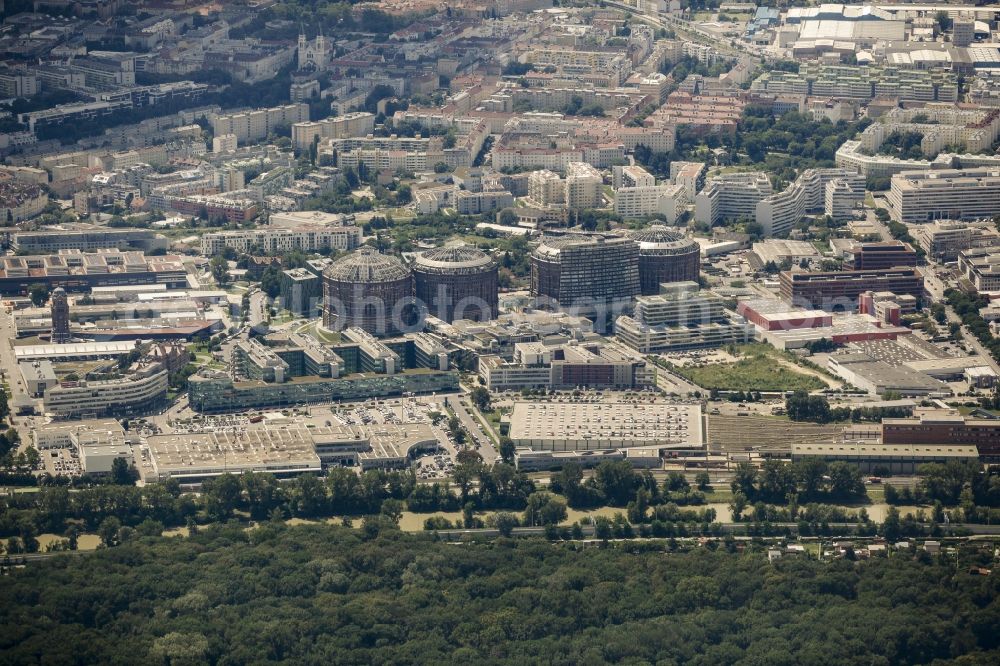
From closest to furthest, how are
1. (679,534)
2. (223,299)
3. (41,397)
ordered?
(679,534) → (41,397) → (223,299)

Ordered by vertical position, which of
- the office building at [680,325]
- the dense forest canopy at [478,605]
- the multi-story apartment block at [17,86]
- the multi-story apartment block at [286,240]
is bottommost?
the dense forest canopy at [478,605]

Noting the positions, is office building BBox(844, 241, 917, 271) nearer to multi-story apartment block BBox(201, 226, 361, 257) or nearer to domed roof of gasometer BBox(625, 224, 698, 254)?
domed roof of gasometer BBox(625, 224, 698, 254)

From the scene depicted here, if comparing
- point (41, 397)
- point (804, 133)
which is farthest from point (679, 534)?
point (804, 133)

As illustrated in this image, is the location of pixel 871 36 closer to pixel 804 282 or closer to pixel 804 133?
pixel 804 133

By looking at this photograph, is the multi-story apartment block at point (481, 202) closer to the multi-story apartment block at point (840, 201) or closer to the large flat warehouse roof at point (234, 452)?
the multi-story apartment block at point (840, 201)

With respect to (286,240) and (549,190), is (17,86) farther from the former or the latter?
(549,190)

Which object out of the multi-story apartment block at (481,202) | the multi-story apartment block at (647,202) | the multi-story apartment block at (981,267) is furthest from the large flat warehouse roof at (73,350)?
the multi-story apartment block at (981,267)
